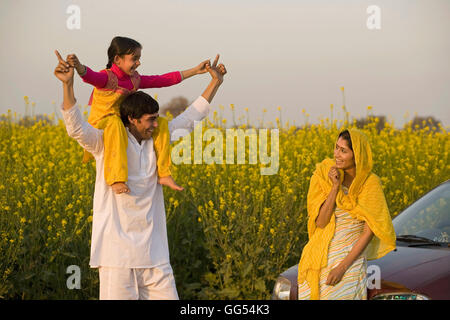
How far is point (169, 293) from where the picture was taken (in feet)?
11.9

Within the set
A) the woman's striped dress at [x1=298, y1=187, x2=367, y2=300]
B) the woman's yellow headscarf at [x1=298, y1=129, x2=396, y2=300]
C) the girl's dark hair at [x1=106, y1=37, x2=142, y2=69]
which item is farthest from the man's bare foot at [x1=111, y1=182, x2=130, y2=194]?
the woman's striped dress at [x1=298, y1=187, x2=367, y2=300]

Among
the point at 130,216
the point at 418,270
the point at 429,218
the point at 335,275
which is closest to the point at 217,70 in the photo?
the point at 130,216

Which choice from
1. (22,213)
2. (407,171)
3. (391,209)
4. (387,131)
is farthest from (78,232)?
(387,131)

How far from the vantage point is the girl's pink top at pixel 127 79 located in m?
3.80

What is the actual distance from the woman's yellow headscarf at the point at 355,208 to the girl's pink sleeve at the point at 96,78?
1.34 metres

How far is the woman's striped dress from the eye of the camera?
13.0 feet

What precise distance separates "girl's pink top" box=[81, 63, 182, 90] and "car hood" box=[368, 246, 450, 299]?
5.42 feet

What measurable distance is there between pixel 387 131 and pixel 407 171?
2.07m

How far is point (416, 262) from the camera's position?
13.9 ft

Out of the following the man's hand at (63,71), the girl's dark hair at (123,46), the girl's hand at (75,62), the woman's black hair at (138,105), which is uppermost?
the girl's dark hair at (123,46)

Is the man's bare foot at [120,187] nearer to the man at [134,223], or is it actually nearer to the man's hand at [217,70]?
the man at [134,223]

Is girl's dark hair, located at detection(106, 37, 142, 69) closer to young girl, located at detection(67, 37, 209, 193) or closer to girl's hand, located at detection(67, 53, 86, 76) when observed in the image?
young girl, located at detection(67, 37, 209, 193)

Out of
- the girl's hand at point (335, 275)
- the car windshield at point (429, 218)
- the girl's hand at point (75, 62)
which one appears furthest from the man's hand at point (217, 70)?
the car windshield at point (429, 218)

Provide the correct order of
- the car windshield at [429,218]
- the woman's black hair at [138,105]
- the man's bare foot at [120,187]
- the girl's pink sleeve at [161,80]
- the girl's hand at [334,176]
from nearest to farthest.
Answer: the man's bare foot at [120,187] < the woman's black hair at [138,105] < the girl's hand at [334,176] < the girl's pink sleeve at [161,80] < the car windshield at [429,218]
